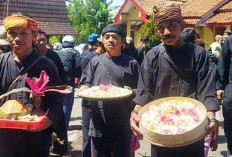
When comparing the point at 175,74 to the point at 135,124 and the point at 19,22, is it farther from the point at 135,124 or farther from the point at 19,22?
the point at 19,22

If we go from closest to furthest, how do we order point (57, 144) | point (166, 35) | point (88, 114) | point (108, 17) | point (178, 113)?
point (178, 113) < point (166, 35) < point (88, 114) < point (57, 144) < point (108, 17)

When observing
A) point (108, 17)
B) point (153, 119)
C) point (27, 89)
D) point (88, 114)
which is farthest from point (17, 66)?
point (108, 17)

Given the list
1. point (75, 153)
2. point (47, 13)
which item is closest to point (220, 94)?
point (75, 153)

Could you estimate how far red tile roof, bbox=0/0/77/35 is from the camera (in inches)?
839

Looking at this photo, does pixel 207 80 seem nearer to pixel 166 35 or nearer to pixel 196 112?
pixel 196 112

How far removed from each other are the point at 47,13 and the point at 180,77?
2021 centimetres

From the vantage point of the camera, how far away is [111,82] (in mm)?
4371

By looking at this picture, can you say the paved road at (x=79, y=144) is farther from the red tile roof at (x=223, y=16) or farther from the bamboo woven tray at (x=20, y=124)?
the red tile roof at (x=223, y=16)

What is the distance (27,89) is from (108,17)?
37790 millimetres

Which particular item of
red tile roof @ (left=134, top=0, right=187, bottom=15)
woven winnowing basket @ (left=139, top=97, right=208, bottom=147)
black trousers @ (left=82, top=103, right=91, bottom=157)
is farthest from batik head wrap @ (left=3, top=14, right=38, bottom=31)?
red tile roof @ (left=134, top=0, right=187, bottom=15)

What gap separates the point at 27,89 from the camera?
2.88 m

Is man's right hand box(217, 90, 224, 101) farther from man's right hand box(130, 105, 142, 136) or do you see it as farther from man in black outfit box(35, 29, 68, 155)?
man in black outfit box(35, 29, 68, 155)

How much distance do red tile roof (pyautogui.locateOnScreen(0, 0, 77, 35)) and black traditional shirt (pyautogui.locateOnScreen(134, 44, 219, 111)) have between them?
18116mm

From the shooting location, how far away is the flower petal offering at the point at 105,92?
385 centimetres
